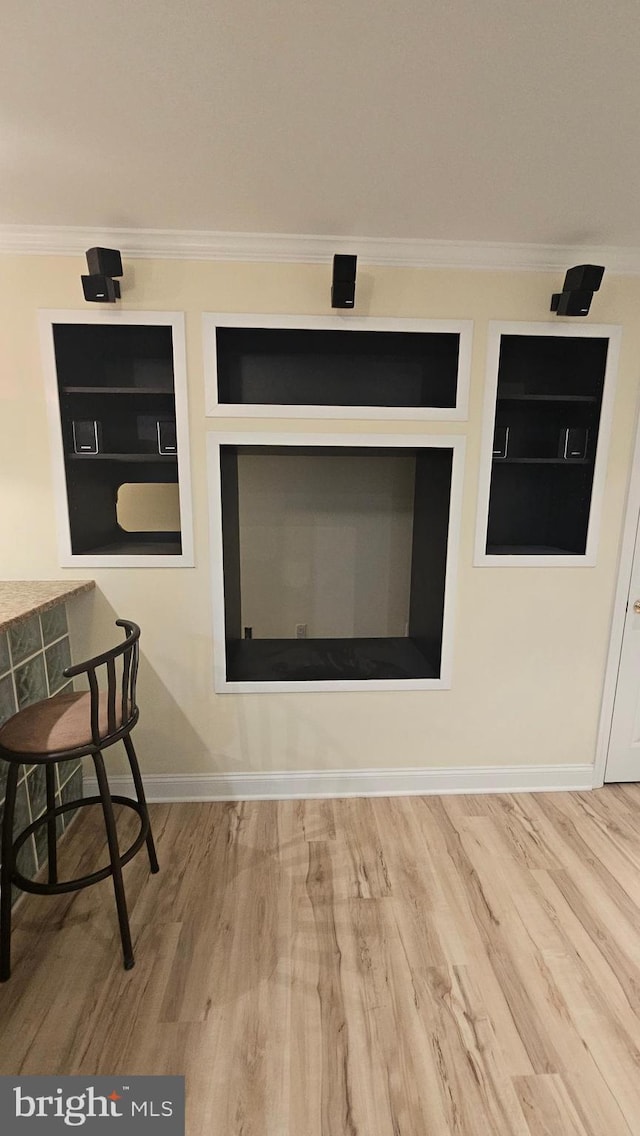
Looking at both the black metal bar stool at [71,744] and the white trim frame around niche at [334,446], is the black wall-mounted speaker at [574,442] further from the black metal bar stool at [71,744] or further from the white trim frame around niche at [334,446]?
the black metal bar stool at [71,744]

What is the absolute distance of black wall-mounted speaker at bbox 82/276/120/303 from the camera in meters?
1.86

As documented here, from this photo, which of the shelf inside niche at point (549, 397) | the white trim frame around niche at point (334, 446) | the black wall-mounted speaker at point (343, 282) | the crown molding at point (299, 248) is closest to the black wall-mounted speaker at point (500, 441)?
the shelf inside niche at point (549, 397)

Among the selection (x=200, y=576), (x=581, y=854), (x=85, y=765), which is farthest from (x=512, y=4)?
(x=85, y=765)

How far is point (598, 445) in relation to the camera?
2.19 meters

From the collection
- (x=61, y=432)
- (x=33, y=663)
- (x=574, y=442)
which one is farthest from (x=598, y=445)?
(x=33, y=663)

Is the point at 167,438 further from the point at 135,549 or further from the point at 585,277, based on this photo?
the point at 585,277

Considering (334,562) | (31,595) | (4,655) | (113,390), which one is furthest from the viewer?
(334,562)

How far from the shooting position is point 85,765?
237 cm

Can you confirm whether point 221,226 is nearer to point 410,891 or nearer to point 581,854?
point 410,891

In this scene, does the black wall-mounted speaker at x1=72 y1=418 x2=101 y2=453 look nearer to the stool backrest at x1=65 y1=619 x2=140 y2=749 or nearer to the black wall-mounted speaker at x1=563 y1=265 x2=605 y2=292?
the stool backrest at x1=65 y1=619 x2=140 y2=749

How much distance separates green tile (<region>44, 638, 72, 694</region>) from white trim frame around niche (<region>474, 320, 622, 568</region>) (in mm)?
1846

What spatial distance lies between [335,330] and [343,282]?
0.65ft

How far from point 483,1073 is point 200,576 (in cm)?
183

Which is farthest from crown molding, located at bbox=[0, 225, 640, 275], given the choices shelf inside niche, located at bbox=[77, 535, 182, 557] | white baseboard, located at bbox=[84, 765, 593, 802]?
white baseboard, located at bbox=[84, 765, 593, 802]
